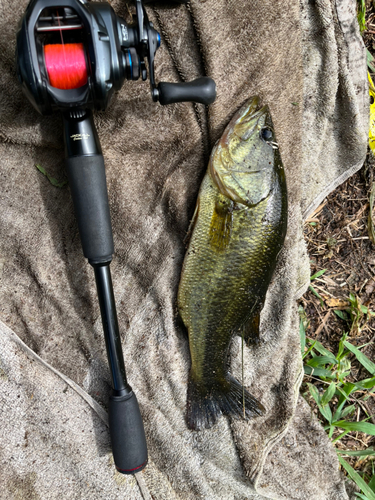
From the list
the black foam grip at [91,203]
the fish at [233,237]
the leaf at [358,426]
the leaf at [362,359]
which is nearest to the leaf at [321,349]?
the leaf at [362,359]

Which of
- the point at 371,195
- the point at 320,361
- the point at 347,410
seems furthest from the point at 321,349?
the point at 371,195

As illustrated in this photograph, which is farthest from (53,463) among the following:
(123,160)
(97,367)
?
(123,160)

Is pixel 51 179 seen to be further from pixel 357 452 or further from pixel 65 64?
pixel 357 452

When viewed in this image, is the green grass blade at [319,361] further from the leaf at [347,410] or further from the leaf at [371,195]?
the leaf at [371,195]

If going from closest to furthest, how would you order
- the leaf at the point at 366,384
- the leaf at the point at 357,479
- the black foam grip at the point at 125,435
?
1. the black foam grip at the point at 125,435
2. the leaf at the point at 357,479
3. the leaf at the point at 366,384

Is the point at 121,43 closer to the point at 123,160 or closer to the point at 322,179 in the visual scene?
the point at 123,160

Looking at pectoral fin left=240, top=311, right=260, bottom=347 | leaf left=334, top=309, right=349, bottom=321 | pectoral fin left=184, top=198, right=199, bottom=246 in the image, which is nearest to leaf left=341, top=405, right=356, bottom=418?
leaf left=334, top=309, right=349, bottom=321
